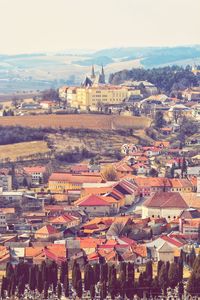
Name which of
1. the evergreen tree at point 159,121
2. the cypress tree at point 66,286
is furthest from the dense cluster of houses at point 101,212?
the evergreen tree at point 159,121

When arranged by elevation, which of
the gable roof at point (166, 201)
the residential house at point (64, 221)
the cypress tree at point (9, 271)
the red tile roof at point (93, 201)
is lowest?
the red tile roof at point (93, 201)

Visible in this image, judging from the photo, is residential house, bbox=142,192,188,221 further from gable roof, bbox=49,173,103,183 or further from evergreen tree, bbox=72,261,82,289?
evergreen tree, bbox=72,261,82,289

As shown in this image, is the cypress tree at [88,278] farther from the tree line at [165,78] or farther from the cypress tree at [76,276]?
the tree line at [165,78]

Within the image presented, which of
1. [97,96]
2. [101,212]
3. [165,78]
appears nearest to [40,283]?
[101,212]

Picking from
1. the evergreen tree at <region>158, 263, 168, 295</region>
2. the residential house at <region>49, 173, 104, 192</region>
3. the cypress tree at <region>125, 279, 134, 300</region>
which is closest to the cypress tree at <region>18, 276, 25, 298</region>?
the cypress tree at <region>125, 279, 134, 300</region>

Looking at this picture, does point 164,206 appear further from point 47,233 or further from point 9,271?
point 9,271

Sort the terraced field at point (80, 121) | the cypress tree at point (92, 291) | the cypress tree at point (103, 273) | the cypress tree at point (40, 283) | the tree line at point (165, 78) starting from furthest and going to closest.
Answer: the tree line at point (165, 78)
the terraced field at point (80, 121)
the cypress tree at point (103, 273)
the cypress tree at point (40, 283)
the cypress tree at point (92, 291)
